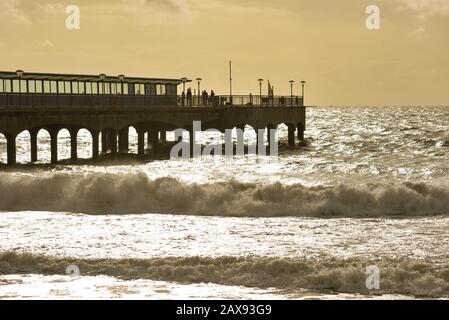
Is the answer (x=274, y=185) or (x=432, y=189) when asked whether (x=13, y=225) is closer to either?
(x=274, y=185)

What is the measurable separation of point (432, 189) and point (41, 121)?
27.3 meters

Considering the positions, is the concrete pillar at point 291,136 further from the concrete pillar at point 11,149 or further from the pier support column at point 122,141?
the concrete pillar at point 11,149

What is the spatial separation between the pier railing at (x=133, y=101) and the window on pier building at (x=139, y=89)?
41 cm

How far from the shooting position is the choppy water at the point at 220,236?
21203 mm

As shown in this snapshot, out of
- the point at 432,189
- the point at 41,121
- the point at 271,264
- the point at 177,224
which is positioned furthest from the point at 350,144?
the point at 271,264

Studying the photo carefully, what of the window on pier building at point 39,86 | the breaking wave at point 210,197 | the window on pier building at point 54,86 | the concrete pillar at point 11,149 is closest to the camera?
the breaking wave at point 210,197

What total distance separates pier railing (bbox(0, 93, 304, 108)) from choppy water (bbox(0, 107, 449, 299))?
1355cm

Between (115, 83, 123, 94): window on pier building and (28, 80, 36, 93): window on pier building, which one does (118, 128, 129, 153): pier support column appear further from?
(28, 80, 36, 93): window on pier building

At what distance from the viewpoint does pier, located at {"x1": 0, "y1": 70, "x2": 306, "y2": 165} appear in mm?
56812

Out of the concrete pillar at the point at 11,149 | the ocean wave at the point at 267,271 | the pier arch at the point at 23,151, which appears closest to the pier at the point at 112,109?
the concrete pillar at the point at 11,149

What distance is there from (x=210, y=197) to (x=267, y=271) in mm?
16549

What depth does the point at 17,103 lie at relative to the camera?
56.9 m

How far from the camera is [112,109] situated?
64.9m

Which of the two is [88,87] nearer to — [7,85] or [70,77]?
[70,77]
